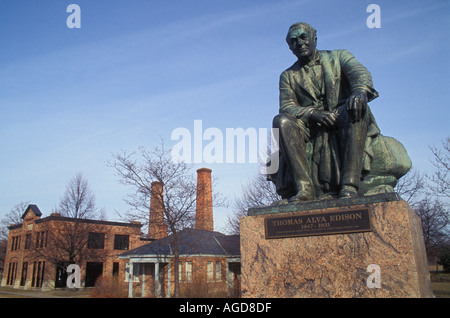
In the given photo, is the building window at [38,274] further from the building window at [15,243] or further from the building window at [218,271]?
the building window at [218,271]

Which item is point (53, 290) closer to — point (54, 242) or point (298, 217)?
point (54, 242)

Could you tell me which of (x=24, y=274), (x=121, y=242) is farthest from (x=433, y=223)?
(x=24, y=274)

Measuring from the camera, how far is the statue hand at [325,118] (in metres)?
4.24

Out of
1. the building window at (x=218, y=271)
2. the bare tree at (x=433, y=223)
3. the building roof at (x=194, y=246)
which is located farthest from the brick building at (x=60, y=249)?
the bare tree at (x=433, y=223)

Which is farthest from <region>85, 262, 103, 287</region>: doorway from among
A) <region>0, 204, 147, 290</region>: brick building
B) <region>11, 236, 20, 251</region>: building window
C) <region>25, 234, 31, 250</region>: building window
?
<region>11, 236, 20, 251</region>: building window

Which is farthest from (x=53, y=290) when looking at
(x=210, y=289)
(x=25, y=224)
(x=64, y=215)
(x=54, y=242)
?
(x=210, y=289)

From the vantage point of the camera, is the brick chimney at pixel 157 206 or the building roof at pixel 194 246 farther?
the building roof at pixel 194 246

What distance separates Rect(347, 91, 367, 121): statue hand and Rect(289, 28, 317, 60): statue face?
1.10 meters

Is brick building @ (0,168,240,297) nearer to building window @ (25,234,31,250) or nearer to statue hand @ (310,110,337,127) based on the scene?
building window @ (25,234,31,250)

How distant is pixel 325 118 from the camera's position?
14.0 feet

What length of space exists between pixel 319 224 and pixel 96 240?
4066 centimetres

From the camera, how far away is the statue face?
4.72 m

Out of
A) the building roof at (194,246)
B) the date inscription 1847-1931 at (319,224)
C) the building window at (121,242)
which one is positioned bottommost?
the date inscription 1847-1931 at (319,224)

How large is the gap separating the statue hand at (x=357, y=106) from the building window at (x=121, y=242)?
41933mm
